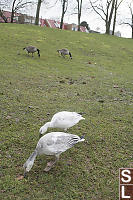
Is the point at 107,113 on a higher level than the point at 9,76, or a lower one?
lower

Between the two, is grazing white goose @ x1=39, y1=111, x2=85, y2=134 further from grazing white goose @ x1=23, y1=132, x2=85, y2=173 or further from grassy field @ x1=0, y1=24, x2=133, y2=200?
grazing white goose @ x1=23, y1=132, x2=85, y2=173

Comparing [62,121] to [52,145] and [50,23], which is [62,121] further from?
[50,23]

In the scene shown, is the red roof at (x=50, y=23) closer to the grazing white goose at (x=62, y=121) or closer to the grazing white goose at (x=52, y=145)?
the grazing white goose at (x=62, y=121)

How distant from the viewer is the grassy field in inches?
119

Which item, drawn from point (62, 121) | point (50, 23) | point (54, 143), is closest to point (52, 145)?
point (54, 143)

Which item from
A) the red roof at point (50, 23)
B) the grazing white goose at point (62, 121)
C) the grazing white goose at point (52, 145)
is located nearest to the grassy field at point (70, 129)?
the grazing white goose at point (52, 145)

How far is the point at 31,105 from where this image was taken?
588 cm

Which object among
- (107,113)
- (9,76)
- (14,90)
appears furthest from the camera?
(9,76)

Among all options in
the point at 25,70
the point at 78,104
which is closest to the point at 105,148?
the point at 78,104

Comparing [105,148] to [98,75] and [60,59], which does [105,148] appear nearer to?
[98,75]

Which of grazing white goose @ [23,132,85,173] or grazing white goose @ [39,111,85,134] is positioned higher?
grazing white goose @ [39,111,85,134]

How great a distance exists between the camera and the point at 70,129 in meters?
4.71

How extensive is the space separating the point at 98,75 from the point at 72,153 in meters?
7.81

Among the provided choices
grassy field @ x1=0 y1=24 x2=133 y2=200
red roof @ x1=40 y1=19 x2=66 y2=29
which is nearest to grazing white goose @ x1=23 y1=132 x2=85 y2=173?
grassy field @ x1=0 y1=24 x2=133 y2=200
